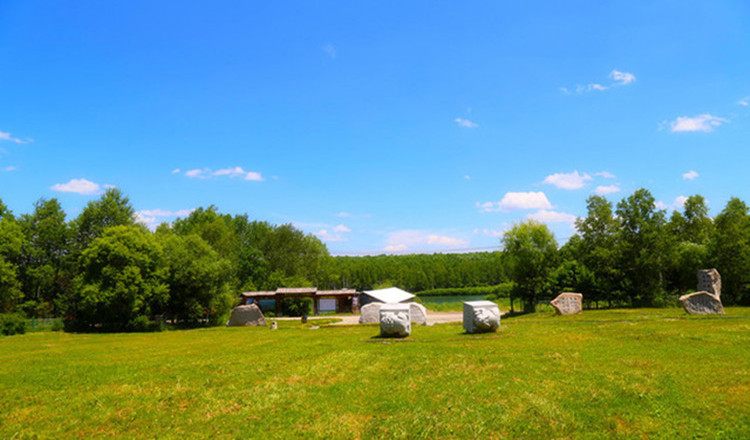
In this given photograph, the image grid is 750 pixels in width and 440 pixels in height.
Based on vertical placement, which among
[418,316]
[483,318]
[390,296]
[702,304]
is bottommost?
[418,316]

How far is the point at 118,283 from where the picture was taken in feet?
99.2

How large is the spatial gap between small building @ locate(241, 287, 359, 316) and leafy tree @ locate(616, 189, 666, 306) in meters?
32.9

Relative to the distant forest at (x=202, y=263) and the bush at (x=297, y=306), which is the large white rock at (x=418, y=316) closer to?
the distant forest at (x=202, y=263)

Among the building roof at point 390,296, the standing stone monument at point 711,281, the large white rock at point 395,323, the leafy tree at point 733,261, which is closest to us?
the large white rock at point 395,323

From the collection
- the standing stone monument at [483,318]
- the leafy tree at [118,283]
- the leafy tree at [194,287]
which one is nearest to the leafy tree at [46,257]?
the leafy tree at [118,283]

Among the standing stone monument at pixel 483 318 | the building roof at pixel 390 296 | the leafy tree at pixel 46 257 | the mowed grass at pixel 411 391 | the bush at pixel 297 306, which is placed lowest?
the bush at pixel 297 306

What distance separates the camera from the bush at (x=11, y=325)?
97.0ft

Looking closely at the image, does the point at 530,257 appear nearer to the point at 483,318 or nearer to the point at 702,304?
the point at 702,304

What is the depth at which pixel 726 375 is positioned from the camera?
9430mm

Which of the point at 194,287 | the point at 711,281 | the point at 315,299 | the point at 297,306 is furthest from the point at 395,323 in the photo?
the point at 315,299

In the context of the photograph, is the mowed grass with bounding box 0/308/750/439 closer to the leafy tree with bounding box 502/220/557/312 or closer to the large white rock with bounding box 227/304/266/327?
the large white rock with bounding box 227/304/266/327

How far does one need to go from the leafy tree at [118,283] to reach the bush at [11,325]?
3.52 meters

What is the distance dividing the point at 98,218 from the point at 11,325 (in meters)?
19.5

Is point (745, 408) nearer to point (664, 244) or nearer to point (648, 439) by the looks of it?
point (648, 439)
